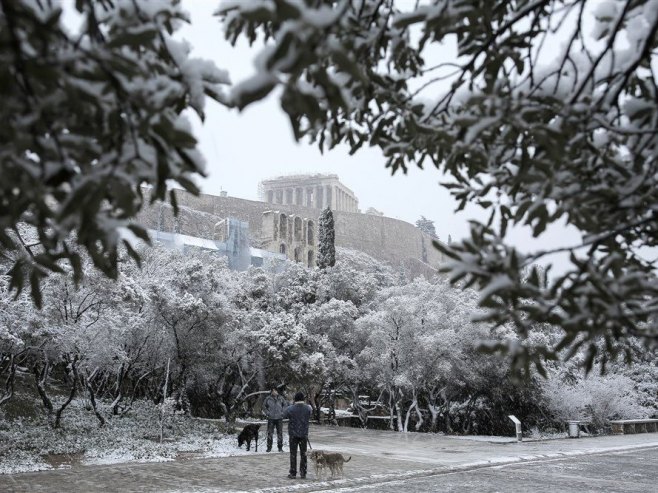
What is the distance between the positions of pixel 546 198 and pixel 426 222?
Answer: 347 ft

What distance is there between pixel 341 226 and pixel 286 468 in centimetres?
7706

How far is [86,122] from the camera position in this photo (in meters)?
1.60

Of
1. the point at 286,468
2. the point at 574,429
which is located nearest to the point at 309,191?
the point at 574,429

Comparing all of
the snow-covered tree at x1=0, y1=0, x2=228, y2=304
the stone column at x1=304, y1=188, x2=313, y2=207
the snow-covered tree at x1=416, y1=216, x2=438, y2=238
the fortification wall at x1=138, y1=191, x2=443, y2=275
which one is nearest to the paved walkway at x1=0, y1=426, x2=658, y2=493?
the snow-covered tree at x1=0, y1=0, x2=228, y2=304

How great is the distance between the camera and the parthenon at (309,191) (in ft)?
399

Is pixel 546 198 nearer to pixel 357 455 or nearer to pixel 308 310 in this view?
pixel 357 455

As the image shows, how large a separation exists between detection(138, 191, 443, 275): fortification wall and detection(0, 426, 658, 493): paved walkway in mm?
56010

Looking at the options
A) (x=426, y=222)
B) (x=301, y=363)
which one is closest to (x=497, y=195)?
(x=301, y=363)

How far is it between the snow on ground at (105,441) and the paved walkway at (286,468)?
80 cm

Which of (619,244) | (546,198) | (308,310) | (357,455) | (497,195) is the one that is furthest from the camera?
(308,310)

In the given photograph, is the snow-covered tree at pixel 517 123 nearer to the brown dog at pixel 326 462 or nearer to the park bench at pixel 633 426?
the brown dog at pixel 326 462

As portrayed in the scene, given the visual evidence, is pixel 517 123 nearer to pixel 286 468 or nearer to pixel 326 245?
pixel 286 468

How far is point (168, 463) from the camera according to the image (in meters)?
10.1

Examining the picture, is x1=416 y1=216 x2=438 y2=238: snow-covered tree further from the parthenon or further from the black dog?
the black dog
